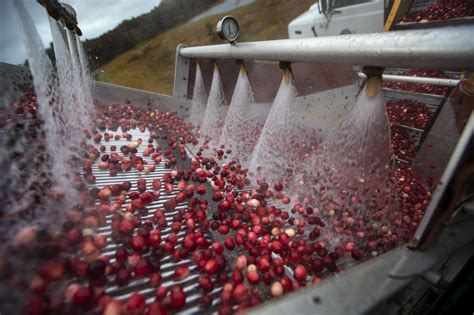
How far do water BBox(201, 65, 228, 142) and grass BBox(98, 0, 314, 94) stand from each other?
1399 cm

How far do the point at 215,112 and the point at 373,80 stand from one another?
3.40 meters

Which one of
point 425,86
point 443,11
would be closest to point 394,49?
point 425,86

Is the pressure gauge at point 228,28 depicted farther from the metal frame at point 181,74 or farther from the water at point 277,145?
the metal frame at point 181,74

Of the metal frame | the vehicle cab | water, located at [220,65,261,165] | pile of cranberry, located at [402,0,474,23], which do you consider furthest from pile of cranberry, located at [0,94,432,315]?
the vehicle cab

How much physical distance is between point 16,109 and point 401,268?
479 centimetres

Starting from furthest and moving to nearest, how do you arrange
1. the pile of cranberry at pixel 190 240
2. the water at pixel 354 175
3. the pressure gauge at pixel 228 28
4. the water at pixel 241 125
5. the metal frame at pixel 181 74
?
the metal frame at pixel 181 74, the water at pixel 241 125, the pressure gauge at pixel 228 28, the water at pixel 354 175, the pile of cranberry at pixel 190 240

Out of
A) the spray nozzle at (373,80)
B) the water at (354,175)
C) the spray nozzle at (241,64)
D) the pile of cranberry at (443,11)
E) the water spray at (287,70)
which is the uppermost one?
the pile of cranberry at (443,11)

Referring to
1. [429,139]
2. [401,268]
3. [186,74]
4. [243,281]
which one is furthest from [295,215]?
[186,74]

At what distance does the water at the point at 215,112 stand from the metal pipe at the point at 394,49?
2.17 meters

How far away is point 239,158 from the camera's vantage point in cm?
380

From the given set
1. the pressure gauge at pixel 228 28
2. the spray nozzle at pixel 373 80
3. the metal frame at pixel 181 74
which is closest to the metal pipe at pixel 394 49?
the spray nozzle at pixel 373 80

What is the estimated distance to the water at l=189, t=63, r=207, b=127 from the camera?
5.08 metres

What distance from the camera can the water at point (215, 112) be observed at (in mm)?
4609

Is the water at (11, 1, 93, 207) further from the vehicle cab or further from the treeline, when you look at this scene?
the treeline
